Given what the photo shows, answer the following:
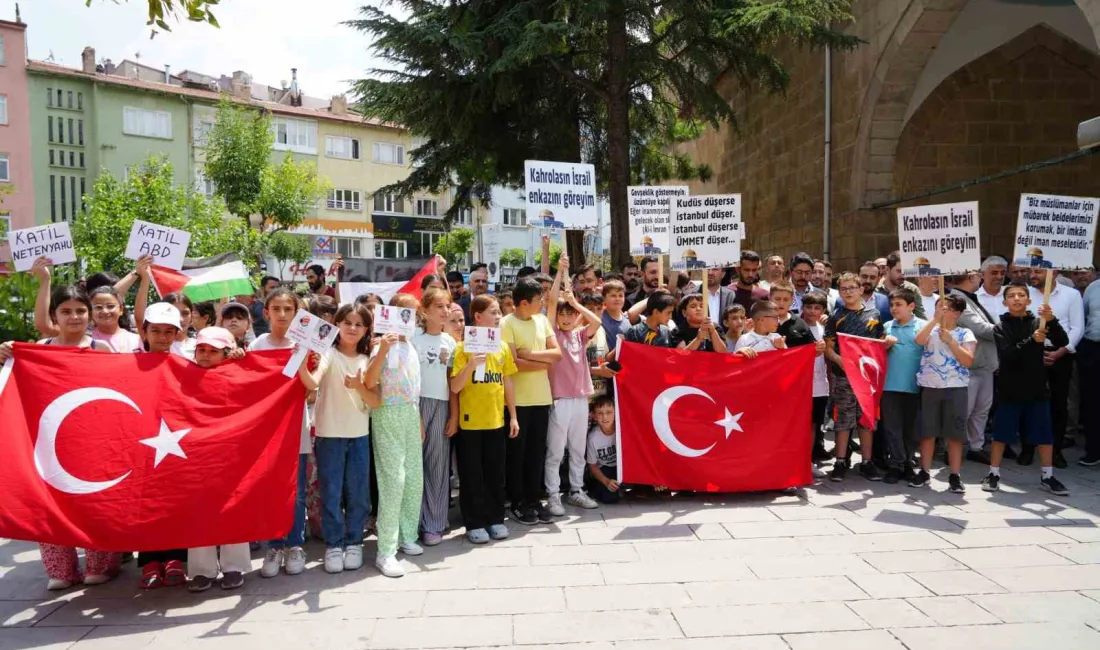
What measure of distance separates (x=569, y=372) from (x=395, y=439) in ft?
5.65

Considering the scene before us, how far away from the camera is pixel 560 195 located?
7.89 m

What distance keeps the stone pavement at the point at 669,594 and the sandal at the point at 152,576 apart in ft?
0.18

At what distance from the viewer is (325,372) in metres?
5.11

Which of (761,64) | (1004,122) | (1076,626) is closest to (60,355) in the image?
(1076,626)

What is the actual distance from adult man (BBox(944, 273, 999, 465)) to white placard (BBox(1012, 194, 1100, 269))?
66 centimetres

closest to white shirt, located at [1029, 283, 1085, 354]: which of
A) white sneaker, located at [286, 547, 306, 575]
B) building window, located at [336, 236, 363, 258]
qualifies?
white sneaker, located at [286, 547, 306, 575]

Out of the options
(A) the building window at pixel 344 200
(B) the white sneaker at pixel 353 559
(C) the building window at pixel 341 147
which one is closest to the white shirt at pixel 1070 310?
(B) the white sneaker at pixel 353 559

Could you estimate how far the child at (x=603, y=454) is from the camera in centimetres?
677

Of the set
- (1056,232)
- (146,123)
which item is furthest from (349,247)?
(1056,232)

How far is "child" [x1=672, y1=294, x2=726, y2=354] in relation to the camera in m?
6.80

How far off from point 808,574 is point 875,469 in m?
2.90

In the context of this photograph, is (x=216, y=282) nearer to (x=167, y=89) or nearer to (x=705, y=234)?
(x=705, y=234)

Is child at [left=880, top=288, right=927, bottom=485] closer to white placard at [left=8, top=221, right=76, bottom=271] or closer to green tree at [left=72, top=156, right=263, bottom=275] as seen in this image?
white placard at [left=8, top=221, right=76, bottom=271]

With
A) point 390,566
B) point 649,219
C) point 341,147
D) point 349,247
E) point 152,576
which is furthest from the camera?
point 349,247
